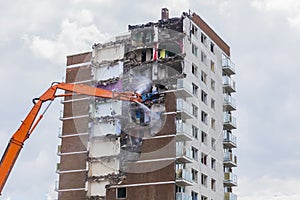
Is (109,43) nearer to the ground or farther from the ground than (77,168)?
farther from the ground

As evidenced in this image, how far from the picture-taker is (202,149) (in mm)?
68938

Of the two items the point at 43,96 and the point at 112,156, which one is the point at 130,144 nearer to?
the point at 112,156

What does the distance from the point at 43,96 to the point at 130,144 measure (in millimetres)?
26507

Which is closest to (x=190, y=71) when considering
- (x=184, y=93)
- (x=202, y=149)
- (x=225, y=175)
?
(x=184, y=93)

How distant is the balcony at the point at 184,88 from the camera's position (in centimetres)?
6638

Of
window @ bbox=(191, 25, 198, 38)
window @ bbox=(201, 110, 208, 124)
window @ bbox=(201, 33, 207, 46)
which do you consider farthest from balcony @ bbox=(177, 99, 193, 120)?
A: window @ bbox=(201, 33, 207, 46)

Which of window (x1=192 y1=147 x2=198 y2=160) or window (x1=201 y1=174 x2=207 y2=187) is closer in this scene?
window (x1=192 y1=147 x2=198 y2=160)

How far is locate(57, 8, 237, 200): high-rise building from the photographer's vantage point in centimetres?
6556

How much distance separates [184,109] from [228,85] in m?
13.0

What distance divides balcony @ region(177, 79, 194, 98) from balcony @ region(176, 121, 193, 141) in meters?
3.29

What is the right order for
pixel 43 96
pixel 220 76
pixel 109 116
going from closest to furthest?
pixel 43 96
pixel 109 116
pixel 220 76

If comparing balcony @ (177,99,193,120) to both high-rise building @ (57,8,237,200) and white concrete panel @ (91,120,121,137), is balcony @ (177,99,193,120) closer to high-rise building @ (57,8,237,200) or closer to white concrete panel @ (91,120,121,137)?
high-rise building @ (57,8,237,200)

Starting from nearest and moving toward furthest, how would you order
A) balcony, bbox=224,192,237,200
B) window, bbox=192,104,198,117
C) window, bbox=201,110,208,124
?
window, bbox=192,104,198,117
window, bbox=201,110,208,124
balcony, bbox=224,192,237,200

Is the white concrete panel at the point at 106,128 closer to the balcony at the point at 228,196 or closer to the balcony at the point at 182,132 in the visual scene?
the balcony at the point at 182,132
